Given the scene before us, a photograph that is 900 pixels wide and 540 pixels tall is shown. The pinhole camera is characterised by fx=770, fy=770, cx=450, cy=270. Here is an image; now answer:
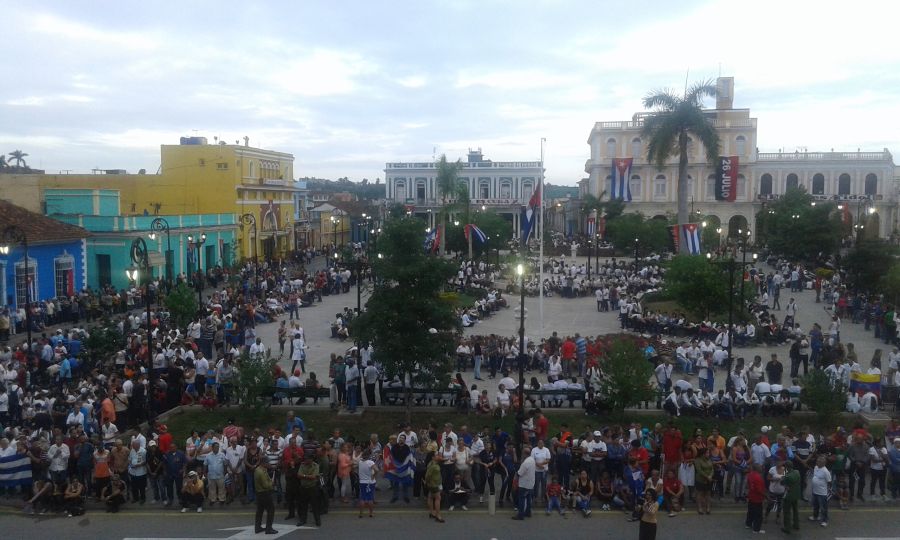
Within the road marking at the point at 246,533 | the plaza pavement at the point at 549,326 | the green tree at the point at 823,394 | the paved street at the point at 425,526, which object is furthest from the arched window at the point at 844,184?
the road marking at the point at 246,533

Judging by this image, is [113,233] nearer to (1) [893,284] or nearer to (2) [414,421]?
(2) [414,421]

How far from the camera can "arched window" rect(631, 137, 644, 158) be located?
242ft

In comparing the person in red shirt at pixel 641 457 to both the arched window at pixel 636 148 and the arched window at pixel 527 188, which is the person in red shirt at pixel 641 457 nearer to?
the arched window at pixel 636 148

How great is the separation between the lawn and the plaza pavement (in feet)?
10.4

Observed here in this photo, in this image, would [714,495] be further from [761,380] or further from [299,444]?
[299,444]

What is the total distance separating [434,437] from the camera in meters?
13.7

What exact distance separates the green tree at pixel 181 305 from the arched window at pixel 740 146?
196ft

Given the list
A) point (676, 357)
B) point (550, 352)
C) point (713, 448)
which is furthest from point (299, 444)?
point (676, 357)

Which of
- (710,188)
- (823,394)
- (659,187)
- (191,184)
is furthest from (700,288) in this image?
(710,188)

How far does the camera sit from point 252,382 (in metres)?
16.6

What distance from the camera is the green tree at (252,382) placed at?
16547 millimetres

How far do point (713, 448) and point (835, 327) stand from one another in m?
13.6

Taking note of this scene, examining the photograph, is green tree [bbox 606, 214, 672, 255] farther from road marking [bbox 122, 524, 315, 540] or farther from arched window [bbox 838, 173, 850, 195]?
road marking [bbox 122, 524, 315, 540]

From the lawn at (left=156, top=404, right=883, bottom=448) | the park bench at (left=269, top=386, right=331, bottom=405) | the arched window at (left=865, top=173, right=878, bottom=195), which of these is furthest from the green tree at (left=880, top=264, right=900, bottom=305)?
the arched window at (left=865, top=173, right=878, bottom=195)
